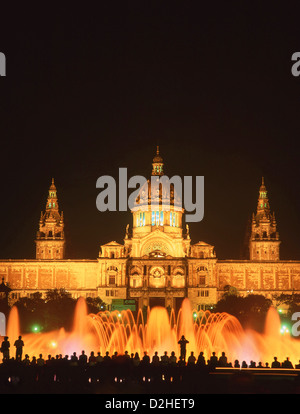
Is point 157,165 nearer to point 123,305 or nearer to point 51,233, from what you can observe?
point 51,233

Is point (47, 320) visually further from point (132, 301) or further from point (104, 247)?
point (104, 247)

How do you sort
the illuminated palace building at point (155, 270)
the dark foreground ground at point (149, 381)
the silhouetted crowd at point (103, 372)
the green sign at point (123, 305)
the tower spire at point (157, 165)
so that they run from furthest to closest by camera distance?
the tower spire at point (157, 165) < the illuminated palace building at point (155, 270) < the green sign at point (123, 305) < the silhouetted crowd at point (103, 372) < the dark foreground ground at point (149, 381)

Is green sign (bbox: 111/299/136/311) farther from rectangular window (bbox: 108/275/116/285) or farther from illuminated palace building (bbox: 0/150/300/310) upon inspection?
rectangular window (bbox: 108/275/116/285)

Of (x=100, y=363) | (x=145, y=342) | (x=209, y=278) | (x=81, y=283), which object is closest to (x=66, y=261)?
(x=81, y=283)

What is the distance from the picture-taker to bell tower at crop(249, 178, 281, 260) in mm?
135625

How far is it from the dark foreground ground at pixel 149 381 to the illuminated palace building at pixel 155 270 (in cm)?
8870

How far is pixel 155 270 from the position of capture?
5059 inches

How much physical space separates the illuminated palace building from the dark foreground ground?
8870cm

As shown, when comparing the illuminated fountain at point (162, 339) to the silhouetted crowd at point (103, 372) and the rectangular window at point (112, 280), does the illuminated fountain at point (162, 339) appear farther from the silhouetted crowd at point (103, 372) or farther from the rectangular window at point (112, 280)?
the rectangular window at point (112, 280)

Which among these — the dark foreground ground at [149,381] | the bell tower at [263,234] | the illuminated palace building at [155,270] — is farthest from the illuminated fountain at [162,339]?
the bell tower at [263,234]

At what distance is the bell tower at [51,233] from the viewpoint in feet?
451

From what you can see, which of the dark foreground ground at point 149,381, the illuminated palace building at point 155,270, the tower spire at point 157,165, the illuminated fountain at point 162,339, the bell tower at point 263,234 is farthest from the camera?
the tower spire at point 157,165

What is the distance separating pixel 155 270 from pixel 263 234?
20689mm

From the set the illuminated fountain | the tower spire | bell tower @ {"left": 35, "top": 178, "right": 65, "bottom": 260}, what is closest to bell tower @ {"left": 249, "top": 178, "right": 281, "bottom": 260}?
the tower spire
